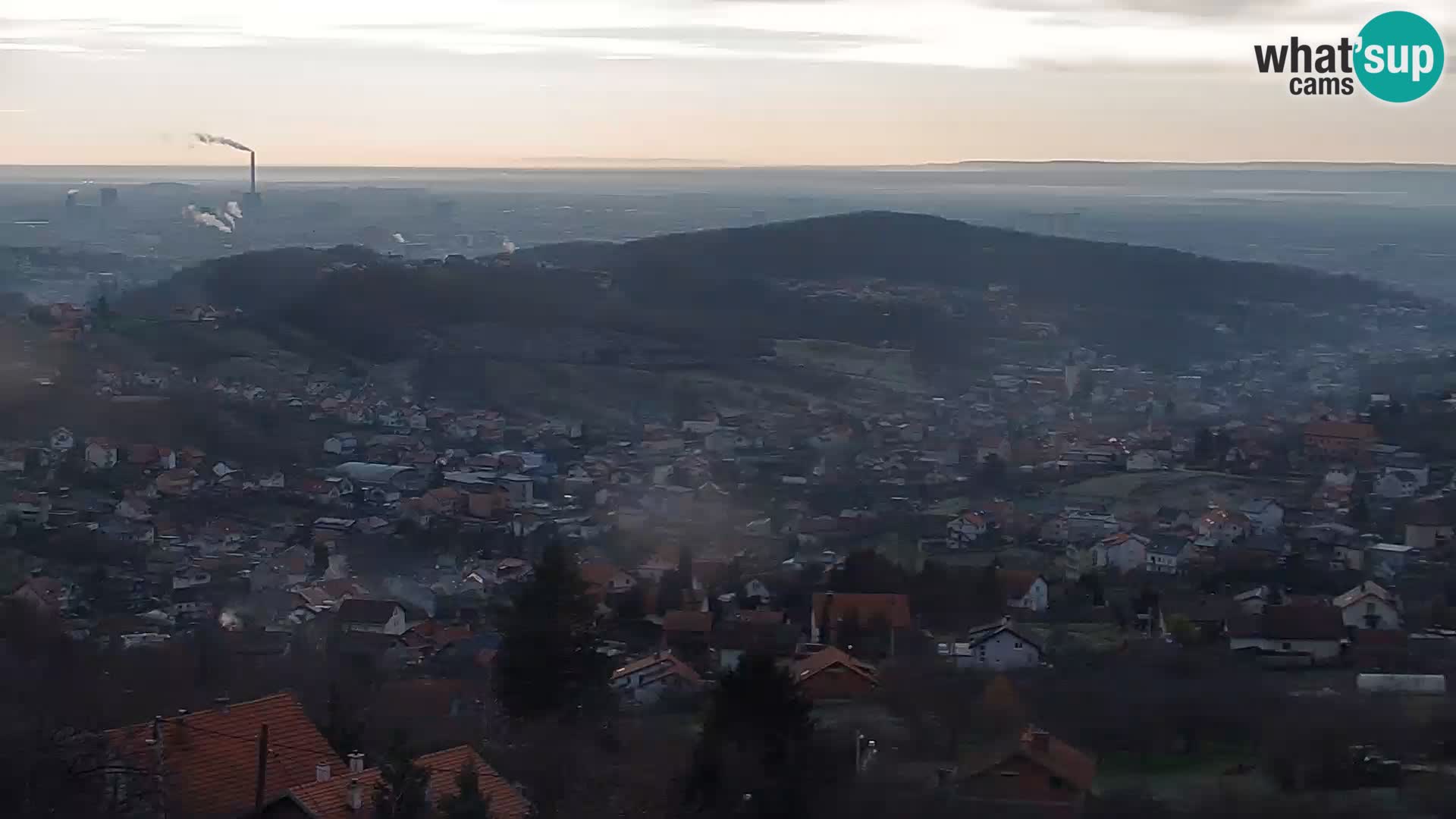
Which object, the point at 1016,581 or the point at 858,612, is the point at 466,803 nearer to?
the point at 858,612

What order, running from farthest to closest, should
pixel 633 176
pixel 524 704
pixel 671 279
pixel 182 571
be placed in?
pixel 633 176 < pixel 671 279 < pixel 182 571 < pixel 524 704

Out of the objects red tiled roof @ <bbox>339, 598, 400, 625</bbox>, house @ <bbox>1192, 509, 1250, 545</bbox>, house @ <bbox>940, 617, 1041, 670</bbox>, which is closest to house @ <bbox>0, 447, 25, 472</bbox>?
red tiled roof @ <bbox>339, 598, 400, 625</bbox>

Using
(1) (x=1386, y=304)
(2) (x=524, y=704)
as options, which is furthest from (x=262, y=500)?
(1) (x=1386, y=304)

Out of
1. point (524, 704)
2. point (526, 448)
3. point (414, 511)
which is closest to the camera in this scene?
point (524, 704)

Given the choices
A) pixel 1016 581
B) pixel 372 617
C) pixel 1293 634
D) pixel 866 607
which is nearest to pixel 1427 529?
pixel 1016 581

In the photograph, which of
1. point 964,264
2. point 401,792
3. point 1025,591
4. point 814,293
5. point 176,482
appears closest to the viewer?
point 401,792

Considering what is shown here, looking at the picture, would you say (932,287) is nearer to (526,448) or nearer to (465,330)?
(465,330)

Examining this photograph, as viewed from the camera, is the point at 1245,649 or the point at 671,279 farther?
the point at 671,279

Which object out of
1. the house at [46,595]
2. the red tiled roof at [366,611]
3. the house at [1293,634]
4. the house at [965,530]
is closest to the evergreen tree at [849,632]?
the house at [1293,634]

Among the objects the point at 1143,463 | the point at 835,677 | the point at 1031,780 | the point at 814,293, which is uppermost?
the point at 814,293
